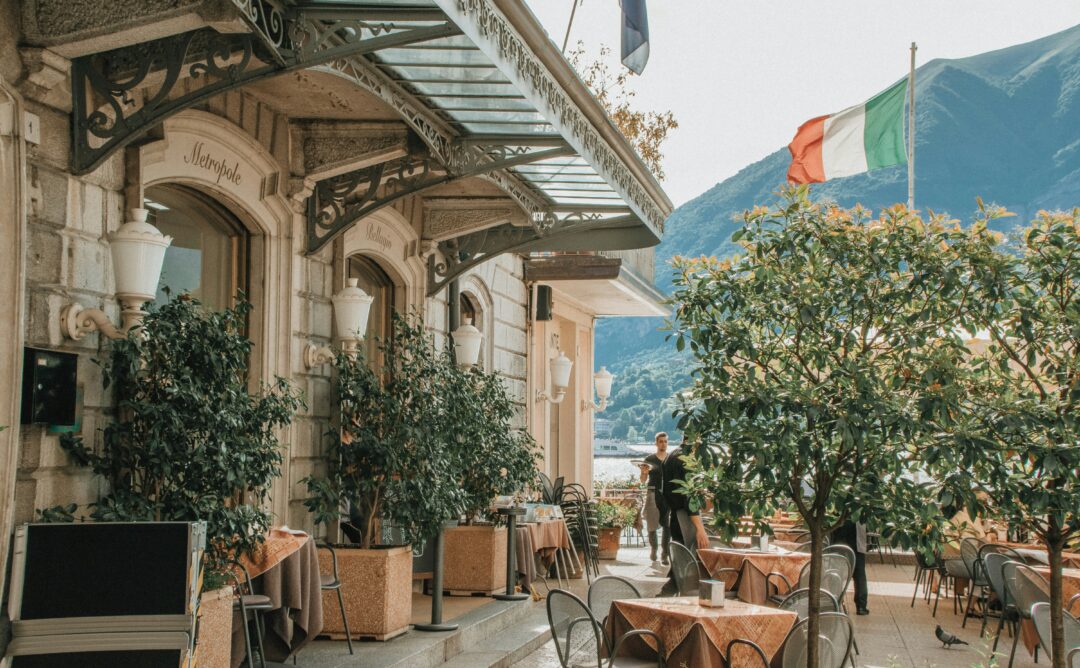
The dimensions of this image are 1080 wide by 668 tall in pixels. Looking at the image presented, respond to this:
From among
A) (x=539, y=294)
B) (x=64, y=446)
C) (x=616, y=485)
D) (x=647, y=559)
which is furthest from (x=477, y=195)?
(x=616, y=485)

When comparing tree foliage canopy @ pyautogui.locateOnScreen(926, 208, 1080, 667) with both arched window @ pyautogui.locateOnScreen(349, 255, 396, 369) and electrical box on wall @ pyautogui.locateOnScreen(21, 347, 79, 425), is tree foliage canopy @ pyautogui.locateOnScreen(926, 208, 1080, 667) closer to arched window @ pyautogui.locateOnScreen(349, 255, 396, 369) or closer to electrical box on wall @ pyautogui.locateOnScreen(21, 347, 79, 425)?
electrical box on wall @ pyautogui.locateOnScreen(21, 347, 79, 425)

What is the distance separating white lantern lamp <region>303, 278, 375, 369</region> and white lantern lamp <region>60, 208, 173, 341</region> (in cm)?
270

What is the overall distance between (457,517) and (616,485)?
1621cm

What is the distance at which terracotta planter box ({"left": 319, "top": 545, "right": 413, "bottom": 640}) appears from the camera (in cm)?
815

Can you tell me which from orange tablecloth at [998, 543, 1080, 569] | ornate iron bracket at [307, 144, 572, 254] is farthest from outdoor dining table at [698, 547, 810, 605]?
ornate iron bracket at [307, 144, 572, 254]

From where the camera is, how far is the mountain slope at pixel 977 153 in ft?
342

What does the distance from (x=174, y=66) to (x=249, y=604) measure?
9.77 ft

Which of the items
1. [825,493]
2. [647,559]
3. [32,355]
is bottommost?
[647,559]

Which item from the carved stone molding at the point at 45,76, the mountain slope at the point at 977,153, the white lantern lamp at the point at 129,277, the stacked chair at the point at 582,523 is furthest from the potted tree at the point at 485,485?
the mountain slope at the point at 977,153

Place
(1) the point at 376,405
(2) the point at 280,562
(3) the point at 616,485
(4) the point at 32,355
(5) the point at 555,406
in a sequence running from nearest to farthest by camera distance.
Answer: (4) the point at 32,355 < (2) the point at 280,562 < (1) the point at 376,405 < (5) the point at 555,406 < (3) the point at 616,485

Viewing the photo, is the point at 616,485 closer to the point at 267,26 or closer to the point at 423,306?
the point at 423,306

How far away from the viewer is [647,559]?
17.0 meters

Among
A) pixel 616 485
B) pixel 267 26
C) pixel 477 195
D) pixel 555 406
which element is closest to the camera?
pixel 267 26

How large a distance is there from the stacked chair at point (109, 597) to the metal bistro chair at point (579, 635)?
7.22ft
